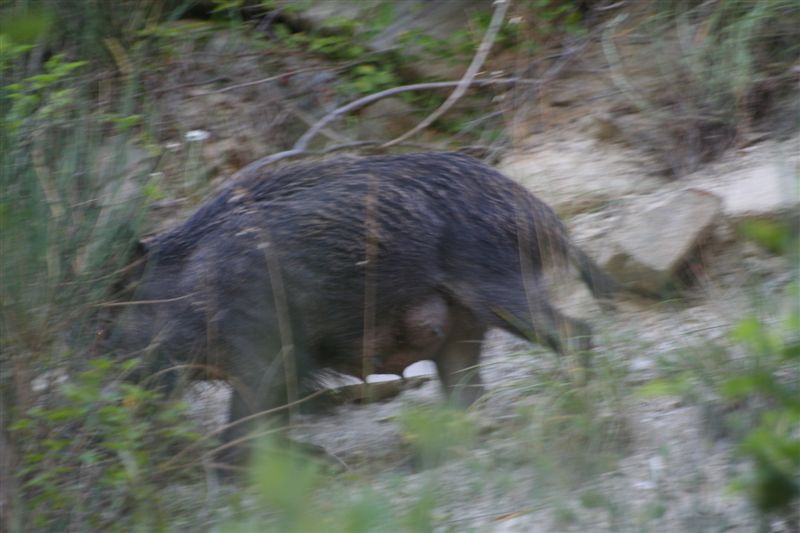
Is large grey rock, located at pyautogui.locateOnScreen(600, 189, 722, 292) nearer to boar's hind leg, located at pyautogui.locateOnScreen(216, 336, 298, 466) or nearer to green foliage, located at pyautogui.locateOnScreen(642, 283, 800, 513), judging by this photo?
green foliage, located at pyautogui.locateOnScreen(642, 283, 800, 513)

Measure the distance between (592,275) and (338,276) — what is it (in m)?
1.10

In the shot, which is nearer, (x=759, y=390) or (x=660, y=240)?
(x=759, y=390)

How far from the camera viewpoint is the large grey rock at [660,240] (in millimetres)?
4242

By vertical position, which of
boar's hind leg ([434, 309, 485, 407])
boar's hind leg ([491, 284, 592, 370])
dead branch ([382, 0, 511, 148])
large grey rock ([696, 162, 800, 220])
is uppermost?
dead branch ([382, 0, 511, 148])

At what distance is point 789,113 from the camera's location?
16.4ft

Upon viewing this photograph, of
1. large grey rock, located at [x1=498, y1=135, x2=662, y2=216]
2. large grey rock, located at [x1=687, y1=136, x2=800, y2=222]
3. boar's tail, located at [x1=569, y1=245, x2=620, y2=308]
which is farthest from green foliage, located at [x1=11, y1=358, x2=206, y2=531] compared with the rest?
large grey rock, located at [x1=498, y1=135, x2=662, y2=216]

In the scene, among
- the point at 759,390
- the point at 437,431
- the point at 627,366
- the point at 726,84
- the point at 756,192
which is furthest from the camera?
the point at 726,84

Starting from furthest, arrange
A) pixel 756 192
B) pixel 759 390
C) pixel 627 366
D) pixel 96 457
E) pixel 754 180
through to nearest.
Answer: pixel 754 180, pixel 756 192, pixel 627 366, pixel 96 457, pixel 759 390

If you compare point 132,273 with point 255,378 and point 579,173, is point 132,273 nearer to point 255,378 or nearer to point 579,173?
point 255,378

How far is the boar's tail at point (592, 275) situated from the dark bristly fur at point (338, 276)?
8.2 inches

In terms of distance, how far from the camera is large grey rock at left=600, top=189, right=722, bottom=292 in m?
4.24

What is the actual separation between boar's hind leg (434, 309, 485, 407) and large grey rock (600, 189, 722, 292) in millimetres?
749

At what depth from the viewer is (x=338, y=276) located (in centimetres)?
391

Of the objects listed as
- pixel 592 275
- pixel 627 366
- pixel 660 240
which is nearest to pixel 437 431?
pixel 627 366
